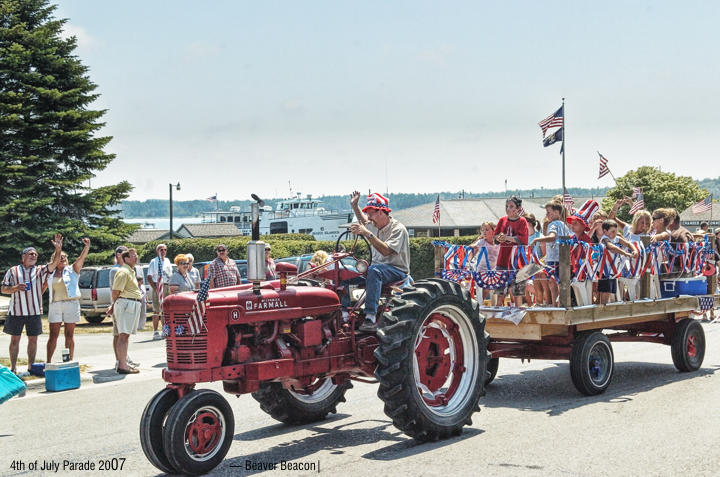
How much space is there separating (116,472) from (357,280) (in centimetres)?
279

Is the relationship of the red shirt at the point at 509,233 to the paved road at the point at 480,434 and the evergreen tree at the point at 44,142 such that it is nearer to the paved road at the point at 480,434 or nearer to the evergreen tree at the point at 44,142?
the paved road at the point at 480,434

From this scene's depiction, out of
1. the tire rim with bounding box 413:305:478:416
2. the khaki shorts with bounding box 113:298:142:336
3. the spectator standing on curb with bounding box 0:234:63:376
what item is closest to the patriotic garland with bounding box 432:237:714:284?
the tire rim with bounding box 413:305:478:416

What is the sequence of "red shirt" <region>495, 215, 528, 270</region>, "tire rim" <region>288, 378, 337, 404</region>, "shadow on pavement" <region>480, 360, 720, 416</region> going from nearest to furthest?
"tire rim" <region>288, 378, 337, 404</region>, "shadow on pavement" <region>480, 360, 720, 416</region>, "red shirt" <region>495, 215, 528, 270</region>

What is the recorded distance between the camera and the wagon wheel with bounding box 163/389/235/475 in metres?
6.18

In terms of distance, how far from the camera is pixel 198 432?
6391mm

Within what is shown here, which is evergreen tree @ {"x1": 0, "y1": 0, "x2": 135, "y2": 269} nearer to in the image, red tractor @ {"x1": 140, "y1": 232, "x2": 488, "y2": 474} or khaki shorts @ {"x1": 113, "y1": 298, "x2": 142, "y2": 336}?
khaki shorts @ {"x1": 113, "y1": 298, "x2": 142, "y2": 336}

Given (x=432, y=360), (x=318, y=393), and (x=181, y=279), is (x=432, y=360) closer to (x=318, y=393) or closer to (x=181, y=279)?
(x=318, y=393)

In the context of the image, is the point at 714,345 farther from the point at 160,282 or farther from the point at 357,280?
the point at 160,282

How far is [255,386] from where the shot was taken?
6895 millimetres

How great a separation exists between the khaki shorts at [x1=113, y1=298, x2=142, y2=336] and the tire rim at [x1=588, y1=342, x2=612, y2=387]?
6.77 metres

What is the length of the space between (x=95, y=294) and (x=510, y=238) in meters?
15.6

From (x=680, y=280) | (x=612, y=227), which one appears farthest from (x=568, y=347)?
Result: (x=680, y=280)

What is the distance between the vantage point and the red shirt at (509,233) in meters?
10.5

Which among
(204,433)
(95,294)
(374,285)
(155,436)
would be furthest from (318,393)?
(95,294)
